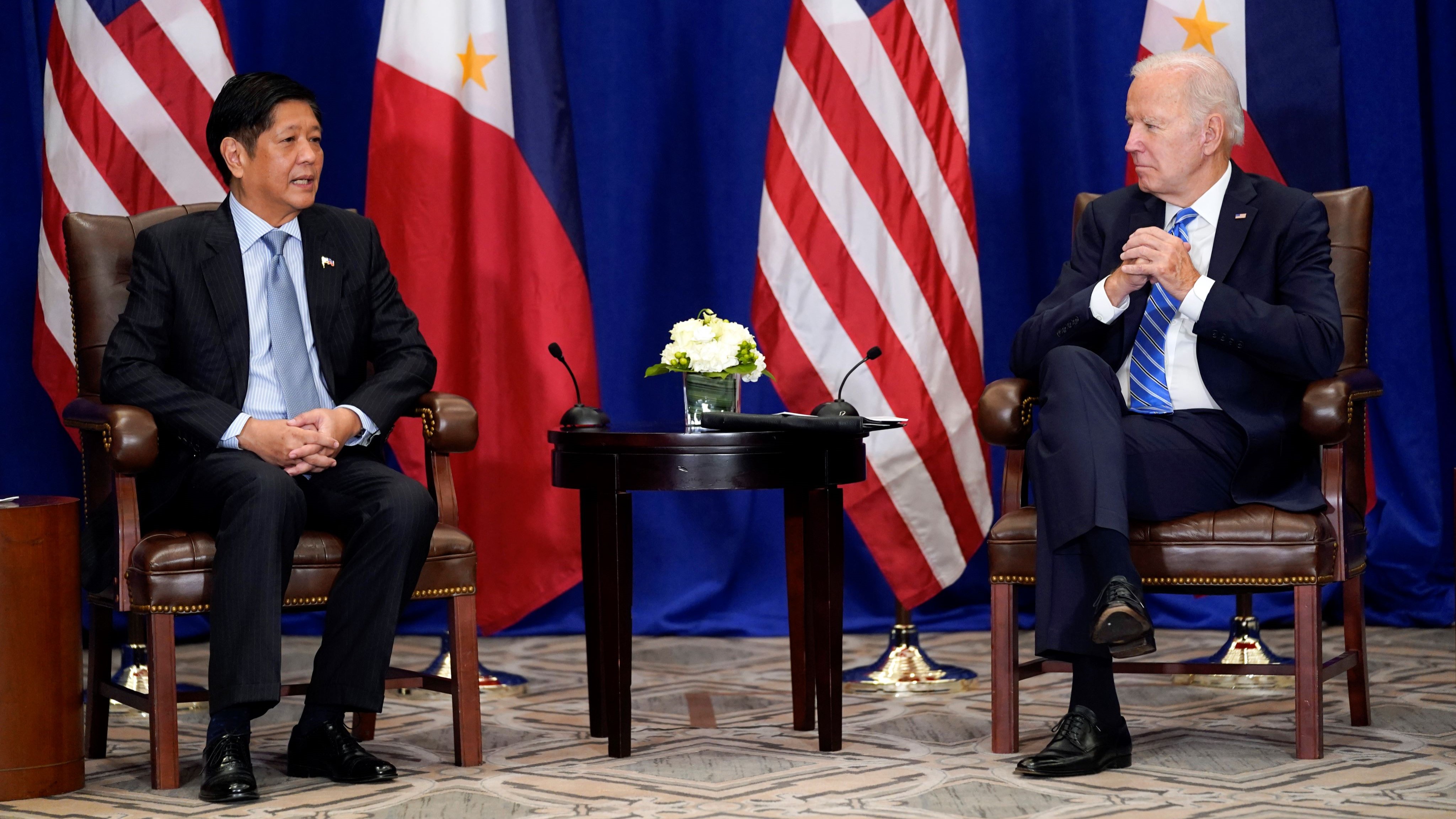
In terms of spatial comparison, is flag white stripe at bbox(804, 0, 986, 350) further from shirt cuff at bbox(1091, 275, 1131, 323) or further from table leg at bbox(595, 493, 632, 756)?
table leg at bbox(595, 493, 632, 756)

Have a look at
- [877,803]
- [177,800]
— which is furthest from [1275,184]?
[177,800]

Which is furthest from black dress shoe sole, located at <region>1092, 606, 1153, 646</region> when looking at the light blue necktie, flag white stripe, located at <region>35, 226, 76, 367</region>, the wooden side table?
flag white stripe, located at <region>35, 226, 76, 367</region>

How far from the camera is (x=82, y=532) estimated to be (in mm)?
2961

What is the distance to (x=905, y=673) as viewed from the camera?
11.9 ft

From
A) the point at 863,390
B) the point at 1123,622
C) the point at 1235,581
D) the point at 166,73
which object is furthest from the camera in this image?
the point at 166,73

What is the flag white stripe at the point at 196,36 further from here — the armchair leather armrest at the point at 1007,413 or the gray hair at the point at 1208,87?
the gray hair at the point at 1208,87

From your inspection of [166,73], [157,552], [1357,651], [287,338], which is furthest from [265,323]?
[1357,651]

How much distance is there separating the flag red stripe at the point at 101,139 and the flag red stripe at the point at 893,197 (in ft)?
5.45

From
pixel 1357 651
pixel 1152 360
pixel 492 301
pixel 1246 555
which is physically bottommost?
pixel 1357 651

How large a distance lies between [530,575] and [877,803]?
73.0 inches

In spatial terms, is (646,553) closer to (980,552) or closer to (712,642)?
(712,642)

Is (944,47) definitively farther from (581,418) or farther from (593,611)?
(593,611)

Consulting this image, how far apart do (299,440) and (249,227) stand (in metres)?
0.50

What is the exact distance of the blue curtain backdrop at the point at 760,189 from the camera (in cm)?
431
